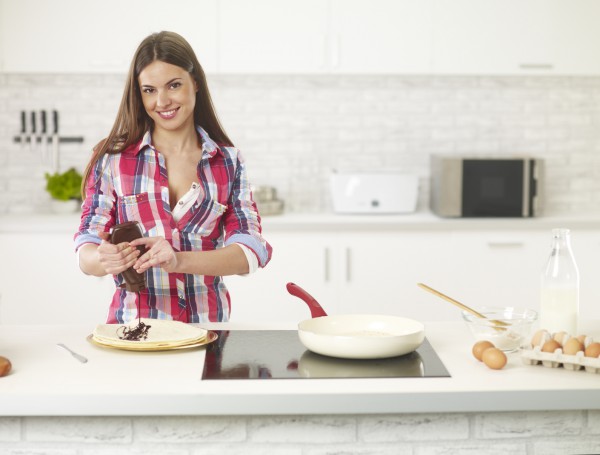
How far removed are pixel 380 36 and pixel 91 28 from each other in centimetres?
148

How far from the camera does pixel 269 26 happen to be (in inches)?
178

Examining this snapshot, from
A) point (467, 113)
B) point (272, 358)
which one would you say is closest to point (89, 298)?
point (467, 113)

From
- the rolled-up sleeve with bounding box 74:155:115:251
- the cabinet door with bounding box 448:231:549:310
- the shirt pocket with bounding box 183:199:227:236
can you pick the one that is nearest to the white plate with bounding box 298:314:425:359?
the shirt pocket with bounding box 183:199:227:236

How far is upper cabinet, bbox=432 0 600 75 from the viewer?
180 inches

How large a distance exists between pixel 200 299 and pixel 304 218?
2059mm

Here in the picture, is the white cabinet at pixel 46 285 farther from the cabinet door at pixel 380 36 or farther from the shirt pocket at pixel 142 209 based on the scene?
the shirt pocket at pixel 142 209

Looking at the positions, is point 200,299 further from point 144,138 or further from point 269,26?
point 269,26

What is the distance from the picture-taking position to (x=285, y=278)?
4.38 meters

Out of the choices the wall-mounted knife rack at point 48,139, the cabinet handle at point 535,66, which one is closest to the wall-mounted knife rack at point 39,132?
the wall-mounted knife rack at point 48,139

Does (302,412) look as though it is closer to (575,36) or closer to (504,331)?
(504,331)

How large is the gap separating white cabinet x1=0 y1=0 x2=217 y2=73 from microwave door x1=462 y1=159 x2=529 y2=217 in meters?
1.45

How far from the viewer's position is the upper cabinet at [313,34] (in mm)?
4508

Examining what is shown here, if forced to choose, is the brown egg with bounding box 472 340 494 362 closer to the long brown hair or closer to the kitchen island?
the kitchen island

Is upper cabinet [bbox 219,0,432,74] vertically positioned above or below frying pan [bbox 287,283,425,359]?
above
